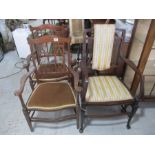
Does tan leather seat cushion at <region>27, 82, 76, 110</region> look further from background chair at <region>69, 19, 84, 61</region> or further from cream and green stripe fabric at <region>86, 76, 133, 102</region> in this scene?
background chair at <region>69, 19, 84, 61</region>

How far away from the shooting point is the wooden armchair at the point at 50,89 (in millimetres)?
1303

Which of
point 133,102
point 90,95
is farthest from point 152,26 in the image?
point 90,95

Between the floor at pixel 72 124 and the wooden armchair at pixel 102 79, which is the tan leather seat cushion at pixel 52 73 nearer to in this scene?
the wooden armchair at pixel 102 79

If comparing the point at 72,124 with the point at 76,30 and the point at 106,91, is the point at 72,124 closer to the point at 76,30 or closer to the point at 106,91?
the point at 106,91

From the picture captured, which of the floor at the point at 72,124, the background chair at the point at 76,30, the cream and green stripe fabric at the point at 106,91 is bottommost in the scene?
the floor at the point at 72,124

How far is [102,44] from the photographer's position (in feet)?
4.84

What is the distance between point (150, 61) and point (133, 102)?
559mm

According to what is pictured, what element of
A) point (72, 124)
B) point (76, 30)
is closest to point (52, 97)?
point (72, 124)

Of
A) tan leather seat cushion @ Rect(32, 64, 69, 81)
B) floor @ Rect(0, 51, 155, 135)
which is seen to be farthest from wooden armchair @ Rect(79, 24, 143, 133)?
tan leather seat cushion @ Rect(32, 64, 69, 81)

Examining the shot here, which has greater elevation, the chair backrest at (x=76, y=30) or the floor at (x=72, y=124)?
the chair backrest at (x=76, y=30)

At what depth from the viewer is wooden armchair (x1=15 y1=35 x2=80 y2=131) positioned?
1.30 m

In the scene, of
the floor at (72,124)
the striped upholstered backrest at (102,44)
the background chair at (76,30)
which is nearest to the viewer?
the striped upholstered backrest at (102,44)

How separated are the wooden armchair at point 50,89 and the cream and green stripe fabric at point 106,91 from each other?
0.17 metres

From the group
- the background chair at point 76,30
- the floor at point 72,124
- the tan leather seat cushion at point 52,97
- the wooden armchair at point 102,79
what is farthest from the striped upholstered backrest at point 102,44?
the background chair at point 76,30
